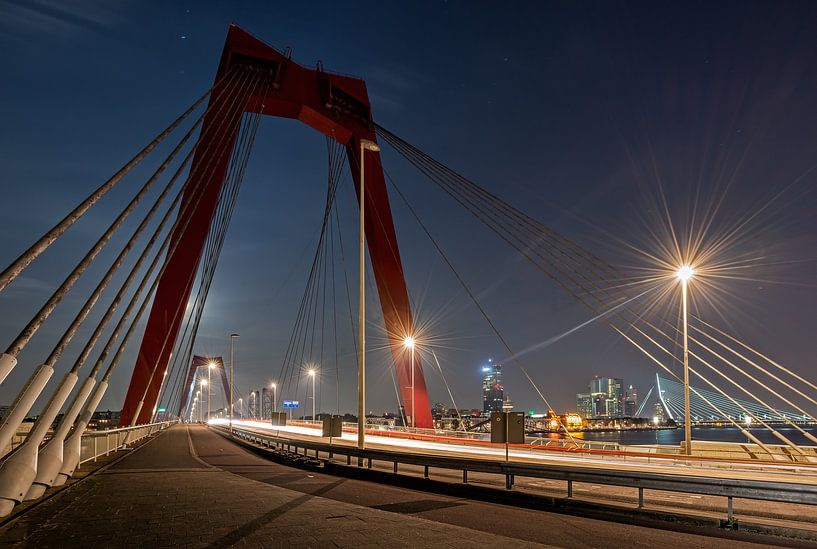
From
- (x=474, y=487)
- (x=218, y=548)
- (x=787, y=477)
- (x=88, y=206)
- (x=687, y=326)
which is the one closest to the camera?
(x=218, y=548)

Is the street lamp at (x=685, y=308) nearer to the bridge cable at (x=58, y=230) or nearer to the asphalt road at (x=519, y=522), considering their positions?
the asphalt road at (x=519, y=522)

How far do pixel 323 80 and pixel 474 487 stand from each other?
2489 centimetres

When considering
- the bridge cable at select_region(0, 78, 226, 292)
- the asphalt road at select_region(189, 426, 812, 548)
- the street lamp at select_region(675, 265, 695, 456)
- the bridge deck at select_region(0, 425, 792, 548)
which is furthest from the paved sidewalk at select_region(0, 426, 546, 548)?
the street lamp at select_region(675, 265, 695, 456)

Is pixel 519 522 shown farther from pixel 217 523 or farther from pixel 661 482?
pixel 217 523

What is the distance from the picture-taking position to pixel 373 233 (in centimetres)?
3384

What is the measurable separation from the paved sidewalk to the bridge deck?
1 cm

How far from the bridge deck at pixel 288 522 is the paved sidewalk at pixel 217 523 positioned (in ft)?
0.05

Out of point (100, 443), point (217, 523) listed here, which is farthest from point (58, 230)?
point (100, 443)

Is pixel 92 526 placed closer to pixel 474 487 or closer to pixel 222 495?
pixel 222 495

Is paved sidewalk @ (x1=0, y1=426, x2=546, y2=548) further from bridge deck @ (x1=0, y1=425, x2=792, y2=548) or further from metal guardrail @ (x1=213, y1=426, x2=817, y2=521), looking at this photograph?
metal guardrail @ (x1=213, y1=426, x2=817, y2=521)

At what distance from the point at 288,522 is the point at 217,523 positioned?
3.40 feet

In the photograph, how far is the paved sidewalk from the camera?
7.45m

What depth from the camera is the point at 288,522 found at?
8.65 meters

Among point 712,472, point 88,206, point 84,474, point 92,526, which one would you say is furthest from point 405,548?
point 712,472
